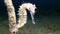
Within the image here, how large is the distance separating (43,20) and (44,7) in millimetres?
1009

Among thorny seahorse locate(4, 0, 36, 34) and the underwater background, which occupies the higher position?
thorny seahorse locate(4, 0, 36, 34)

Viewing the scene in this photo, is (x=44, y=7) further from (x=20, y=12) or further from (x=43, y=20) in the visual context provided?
(x=20, y=12)

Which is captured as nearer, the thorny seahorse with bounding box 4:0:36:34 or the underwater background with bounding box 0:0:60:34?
the thorny seahorse with bounding box 4:0:36:34

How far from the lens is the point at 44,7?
6074 mm

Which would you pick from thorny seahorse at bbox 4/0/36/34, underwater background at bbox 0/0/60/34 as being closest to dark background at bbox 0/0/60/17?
underwater background at bbox 0/0/60/34

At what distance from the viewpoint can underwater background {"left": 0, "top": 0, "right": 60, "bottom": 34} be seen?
444cm

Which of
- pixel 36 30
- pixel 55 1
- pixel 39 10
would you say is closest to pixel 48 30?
pixel 36 30

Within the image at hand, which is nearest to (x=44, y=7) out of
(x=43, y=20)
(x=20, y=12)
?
(x=43, y=20)

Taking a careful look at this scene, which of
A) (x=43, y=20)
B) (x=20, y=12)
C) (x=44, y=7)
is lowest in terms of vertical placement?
(x=43, y=20)

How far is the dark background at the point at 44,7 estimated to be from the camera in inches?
225

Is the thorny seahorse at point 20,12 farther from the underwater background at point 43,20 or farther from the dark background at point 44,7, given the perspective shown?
the dark background at point 44,7

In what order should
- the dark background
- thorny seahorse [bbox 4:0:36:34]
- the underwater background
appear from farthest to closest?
1. the dark background
2. the underwater background
3. thorny seahorse [bbox 4:0:36:34]

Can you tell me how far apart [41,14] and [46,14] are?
0.17m

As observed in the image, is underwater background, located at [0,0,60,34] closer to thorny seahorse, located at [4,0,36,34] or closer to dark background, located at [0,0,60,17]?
dark background, located at [0,0,60,17]
